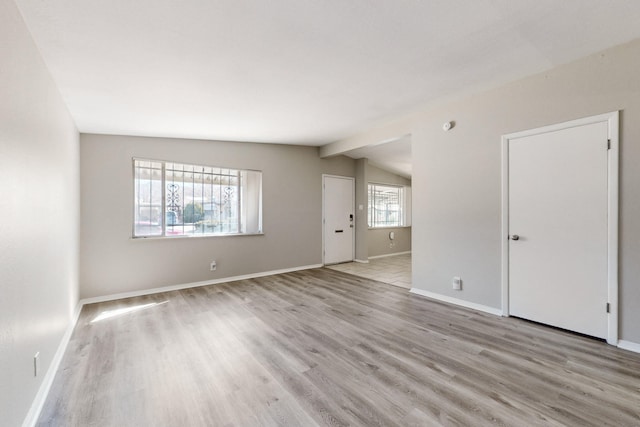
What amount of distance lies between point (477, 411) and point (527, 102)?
291 cm

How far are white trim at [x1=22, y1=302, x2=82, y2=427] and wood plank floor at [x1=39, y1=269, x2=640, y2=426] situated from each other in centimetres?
4

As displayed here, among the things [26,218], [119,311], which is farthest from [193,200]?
[26,218]

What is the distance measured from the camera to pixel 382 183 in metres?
7.39

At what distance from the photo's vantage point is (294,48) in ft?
6.97

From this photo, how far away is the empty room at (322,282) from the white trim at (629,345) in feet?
0.07

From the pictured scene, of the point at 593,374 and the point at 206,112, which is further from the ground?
the point at 206,112

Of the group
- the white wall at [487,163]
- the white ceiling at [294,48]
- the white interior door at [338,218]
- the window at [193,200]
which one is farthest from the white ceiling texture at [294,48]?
the white interior door at [338,218]

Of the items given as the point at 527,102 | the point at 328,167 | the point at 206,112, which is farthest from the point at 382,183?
the point at 206,112

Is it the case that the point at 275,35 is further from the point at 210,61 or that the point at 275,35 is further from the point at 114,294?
the point at 114,294

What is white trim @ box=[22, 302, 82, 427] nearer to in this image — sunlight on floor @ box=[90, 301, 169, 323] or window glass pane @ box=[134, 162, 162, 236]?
sunlight on floor @ box=[90, 301, 169, 323]

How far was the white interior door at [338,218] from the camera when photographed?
6039 mm

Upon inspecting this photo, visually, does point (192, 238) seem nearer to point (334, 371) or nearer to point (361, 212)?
point (334, 371)

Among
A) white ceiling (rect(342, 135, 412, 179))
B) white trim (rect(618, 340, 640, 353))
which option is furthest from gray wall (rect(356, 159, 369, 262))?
white trim (rect(618, 340, 640, 353))

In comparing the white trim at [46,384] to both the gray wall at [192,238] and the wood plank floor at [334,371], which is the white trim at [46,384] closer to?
the wood plank floor at [334,371]
